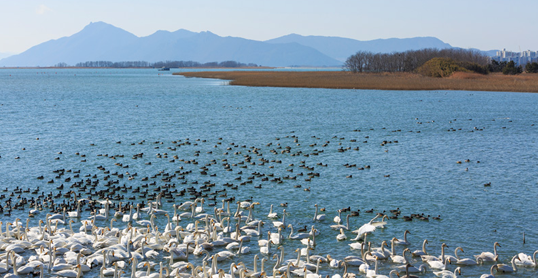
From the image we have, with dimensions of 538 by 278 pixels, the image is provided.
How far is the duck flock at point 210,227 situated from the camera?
56.2 ft

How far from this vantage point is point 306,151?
3756cm

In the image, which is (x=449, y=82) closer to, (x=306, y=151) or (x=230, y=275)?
(x=306, y=151)

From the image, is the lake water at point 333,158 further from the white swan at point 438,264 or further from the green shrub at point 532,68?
the green shrub at point 532,68

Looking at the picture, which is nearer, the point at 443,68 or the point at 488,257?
the point at 488,257

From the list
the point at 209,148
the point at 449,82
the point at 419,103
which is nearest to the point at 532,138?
the point at 209,148

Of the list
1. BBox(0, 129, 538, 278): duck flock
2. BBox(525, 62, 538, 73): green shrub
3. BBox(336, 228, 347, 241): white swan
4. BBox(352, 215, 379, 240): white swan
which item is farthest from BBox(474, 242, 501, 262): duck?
BBox(525, 62, 538, 73): green shrub

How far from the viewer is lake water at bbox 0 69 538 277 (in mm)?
21812

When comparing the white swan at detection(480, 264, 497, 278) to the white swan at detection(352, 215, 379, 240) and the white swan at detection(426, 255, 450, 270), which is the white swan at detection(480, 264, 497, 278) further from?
the white swan at detection(352, 215, 379, 240)

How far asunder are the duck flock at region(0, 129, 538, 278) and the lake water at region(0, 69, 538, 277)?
0.18m

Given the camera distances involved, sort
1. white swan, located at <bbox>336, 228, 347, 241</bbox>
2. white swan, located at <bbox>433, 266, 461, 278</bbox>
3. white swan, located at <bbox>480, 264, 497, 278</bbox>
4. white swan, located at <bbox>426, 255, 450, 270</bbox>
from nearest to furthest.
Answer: white swan, located at <bbox>480, 264, 497, 278</bbox>
white swan, located at <bbox>433, 266, 461, 278</bbox>
white swan, located at <bbox>426, 255, 450, 270</bbox>
white swan, located at <bbox>336, 228, 347, 241</bbox>

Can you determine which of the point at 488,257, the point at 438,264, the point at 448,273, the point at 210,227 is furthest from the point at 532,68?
the point at 210,227

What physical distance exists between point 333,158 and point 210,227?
1676cm

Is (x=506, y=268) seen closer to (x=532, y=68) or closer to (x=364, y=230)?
(x=364, y=230)

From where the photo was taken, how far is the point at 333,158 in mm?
35281
